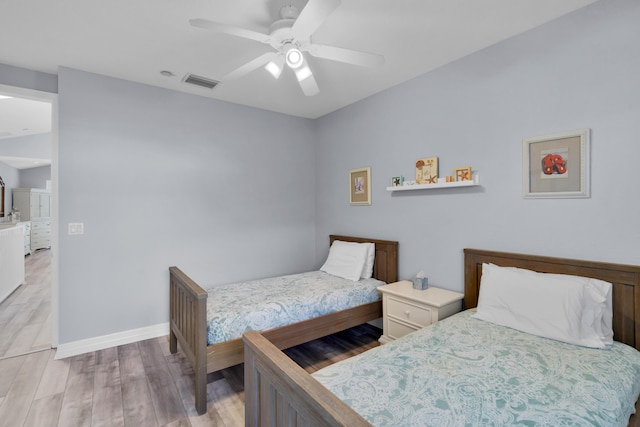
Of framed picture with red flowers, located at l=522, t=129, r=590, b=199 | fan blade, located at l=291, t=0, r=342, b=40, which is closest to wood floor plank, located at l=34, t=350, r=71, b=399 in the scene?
fan blade, located at l=291, t=0, r=342, b=40

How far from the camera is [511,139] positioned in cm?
234

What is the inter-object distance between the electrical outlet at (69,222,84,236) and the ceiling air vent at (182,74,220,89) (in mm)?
1705

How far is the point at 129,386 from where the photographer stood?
90.9 inches

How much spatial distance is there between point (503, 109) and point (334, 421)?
2489 mm

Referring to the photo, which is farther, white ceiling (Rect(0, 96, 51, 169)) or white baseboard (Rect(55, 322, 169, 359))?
white ceiling (Rect(0, 96, 51, 169))

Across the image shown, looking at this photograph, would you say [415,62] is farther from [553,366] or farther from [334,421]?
[334,421]

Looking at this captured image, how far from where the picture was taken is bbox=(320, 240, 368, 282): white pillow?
10.8 ft

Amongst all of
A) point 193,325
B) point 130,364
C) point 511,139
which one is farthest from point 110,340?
point 511,139

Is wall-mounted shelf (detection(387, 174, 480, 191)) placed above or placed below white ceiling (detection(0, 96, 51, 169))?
below

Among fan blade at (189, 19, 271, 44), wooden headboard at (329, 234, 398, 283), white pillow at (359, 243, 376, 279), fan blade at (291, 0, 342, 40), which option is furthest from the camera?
white pillow at (359, 243, 376, 279)

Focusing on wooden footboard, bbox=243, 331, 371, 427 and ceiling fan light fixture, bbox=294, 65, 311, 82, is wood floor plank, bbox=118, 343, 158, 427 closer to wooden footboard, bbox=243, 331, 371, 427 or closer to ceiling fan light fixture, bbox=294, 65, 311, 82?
wooden footboard, bbox=243, 331, 371, 427

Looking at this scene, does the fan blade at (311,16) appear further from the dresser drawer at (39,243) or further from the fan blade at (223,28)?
the dresser drawer at (39,243)

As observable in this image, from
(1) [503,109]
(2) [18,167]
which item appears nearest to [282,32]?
(1) [503,109]

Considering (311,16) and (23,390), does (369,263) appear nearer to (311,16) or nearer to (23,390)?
(311,16)
